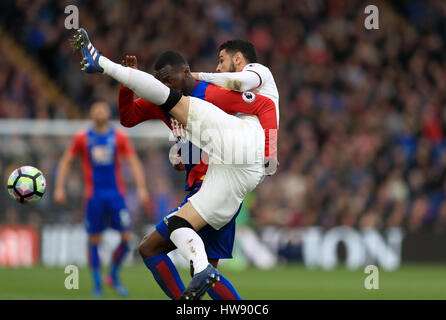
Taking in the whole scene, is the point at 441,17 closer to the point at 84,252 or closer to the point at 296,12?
the point at 296,12

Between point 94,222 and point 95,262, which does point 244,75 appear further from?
point 94,222

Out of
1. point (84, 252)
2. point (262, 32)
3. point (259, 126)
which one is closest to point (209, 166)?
point (259, 126)

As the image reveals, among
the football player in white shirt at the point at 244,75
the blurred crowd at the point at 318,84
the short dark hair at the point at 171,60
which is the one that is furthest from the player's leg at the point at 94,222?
the blurred crowd at the point at 318,84

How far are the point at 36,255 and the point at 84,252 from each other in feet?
2.72

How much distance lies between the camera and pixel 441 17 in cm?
2041

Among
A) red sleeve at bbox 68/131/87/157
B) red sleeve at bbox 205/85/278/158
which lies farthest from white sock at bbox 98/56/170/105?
red sleeve at bbox 68/131/87/157

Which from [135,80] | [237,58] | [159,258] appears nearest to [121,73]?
[135,80]

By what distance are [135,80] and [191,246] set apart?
1.20 m

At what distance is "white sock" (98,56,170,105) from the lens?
5883mm

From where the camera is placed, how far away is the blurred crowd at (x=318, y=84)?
1647 centimetres

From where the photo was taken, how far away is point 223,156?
244 inches

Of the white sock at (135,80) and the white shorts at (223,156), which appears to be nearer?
the white sock at (135,80)

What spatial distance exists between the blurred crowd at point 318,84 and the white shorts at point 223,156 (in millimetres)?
9693

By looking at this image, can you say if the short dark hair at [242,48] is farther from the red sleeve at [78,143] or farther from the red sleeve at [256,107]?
the red sleeve at [78,143]
